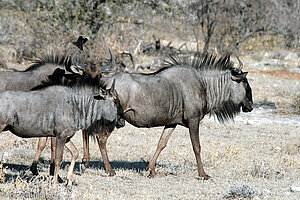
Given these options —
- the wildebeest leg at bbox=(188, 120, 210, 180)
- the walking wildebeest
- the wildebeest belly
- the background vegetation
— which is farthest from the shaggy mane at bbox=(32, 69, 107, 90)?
the background vegetation

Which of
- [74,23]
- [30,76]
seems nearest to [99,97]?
[30,76]

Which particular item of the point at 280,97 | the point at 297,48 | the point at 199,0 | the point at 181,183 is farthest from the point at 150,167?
the point at 297,48

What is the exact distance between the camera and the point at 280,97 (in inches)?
566

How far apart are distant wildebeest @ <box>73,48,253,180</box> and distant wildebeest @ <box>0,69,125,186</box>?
86 centimetres

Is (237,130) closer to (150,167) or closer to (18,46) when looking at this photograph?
(150,167)

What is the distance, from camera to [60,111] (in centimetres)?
532

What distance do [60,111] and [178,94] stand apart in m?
2.06

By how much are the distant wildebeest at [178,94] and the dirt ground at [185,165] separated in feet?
1.54

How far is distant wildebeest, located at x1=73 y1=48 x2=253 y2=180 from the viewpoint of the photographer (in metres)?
6.61

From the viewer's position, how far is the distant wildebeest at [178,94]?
6605 millimetres

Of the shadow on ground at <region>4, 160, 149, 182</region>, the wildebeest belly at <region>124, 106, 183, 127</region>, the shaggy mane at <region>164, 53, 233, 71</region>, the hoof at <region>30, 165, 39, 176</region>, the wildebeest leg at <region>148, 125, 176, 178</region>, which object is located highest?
the shaggy mane at <region>164, 53, 233, 71</region>

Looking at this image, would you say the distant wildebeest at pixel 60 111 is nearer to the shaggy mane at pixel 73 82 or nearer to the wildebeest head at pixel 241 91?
the shaggy mane at pixel 73 82

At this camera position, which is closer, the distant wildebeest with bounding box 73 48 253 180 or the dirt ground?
the dirt ground

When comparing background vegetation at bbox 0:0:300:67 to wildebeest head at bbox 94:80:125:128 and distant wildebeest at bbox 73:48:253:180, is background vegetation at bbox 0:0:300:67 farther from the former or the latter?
wildebeest head at bbox 94:80:125:128
